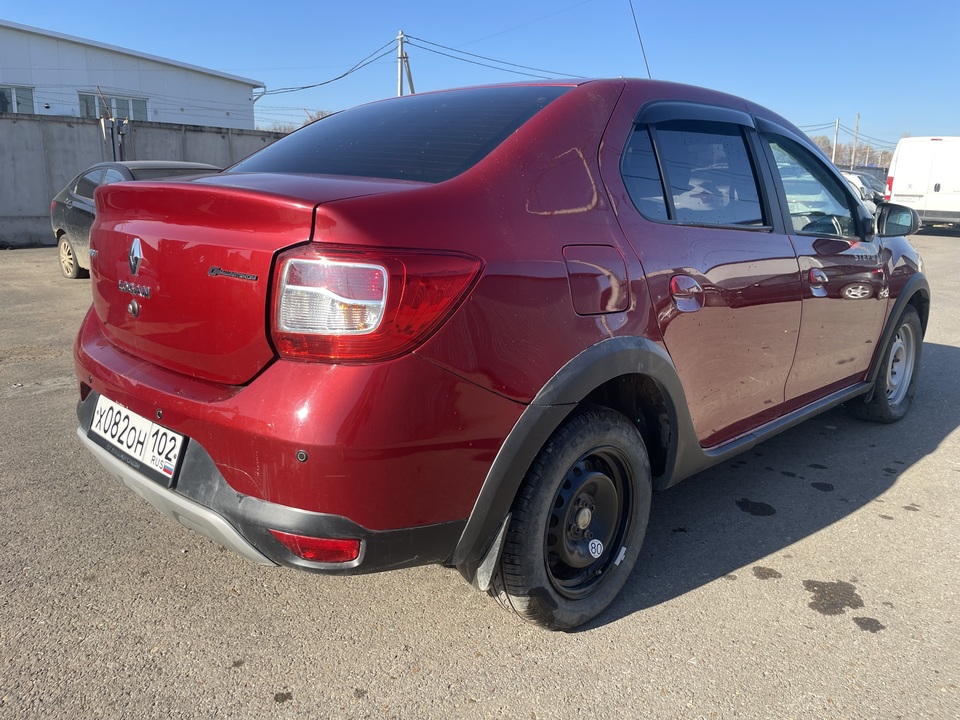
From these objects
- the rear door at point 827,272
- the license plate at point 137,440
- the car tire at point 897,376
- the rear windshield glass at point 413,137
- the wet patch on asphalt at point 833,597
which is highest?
the rear windshield glass at point 413,137

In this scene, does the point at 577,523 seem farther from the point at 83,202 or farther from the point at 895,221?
the point at 83,202

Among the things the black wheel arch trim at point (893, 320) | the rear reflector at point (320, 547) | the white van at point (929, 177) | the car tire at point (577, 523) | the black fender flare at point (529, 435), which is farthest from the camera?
the white van at point (929, 177)

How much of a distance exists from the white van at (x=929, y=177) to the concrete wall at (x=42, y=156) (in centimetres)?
1605

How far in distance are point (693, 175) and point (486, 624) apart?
5.85ft

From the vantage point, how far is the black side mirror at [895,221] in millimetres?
3910

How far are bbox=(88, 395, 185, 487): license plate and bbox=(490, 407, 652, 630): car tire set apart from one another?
38.7 inches

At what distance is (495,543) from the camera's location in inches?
84.2

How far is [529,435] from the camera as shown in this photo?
6.72 feet

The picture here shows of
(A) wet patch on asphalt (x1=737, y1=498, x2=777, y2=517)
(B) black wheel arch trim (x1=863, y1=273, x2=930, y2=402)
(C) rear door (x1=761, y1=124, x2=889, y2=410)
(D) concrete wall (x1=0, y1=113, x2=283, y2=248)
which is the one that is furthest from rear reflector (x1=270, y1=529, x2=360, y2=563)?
(D) concrete wall (x1=0, y1=113, x2=283, y2=248)

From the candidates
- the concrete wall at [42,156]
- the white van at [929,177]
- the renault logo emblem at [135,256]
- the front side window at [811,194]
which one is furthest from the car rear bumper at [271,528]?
the white van at [929,177]

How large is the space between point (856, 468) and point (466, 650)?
101 inches

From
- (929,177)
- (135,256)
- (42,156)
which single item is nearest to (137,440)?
(135,256)

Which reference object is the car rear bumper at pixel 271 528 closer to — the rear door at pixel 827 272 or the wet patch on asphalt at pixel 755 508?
the wet patch on asphalt at pixel 755 508

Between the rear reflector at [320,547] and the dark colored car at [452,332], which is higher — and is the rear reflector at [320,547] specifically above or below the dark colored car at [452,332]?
below
